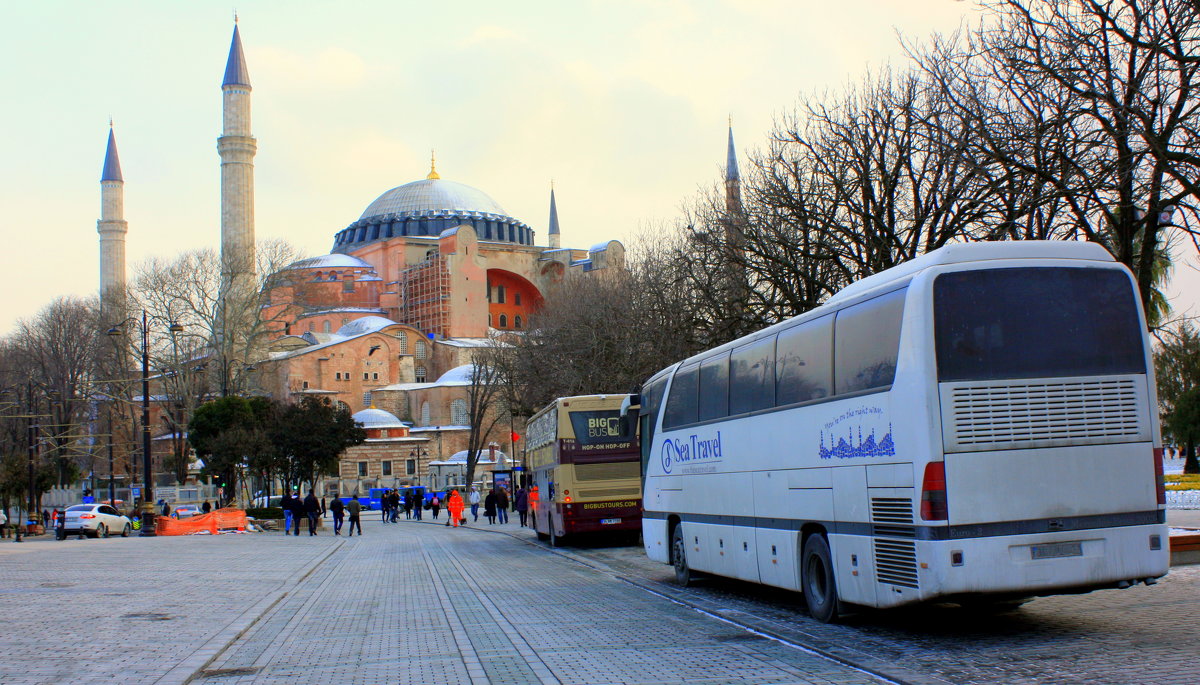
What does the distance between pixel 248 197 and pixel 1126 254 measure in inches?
2675

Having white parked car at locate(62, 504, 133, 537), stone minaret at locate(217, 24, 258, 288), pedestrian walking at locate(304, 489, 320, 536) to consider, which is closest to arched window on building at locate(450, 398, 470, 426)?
stone minaret at locate(217, 24, 258, 288)

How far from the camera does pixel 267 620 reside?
11633 millimetres

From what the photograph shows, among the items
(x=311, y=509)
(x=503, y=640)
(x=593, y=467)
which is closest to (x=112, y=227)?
(x=311, y=509)

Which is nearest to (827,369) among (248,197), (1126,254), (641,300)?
(1126,254)

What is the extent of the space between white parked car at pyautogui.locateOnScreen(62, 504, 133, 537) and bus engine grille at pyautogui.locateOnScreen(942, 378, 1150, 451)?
114 feet

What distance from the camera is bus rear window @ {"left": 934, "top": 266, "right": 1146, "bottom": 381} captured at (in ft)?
26.7

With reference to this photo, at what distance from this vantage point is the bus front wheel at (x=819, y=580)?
9.74 m

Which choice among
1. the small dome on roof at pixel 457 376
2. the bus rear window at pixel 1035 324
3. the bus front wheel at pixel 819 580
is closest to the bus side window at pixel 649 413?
the bus front wheel at pixel 819 580

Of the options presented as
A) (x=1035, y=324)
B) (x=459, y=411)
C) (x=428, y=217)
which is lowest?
(x=1035, y=324)

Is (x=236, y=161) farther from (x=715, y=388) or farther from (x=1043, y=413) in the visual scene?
(x=1043, y=413)

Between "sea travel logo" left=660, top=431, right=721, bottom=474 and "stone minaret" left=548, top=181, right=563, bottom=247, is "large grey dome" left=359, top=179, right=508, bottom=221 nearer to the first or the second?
"stone minaret" left=548, top=181, right=563, bottom=247

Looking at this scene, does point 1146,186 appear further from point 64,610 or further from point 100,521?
point 100,521

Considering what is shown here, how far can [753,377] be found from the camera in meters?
11.4

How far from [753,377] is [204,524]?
1156 inches
